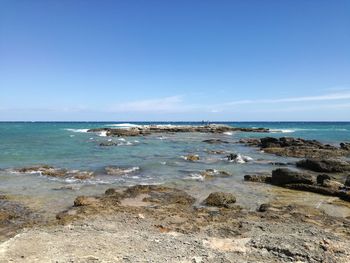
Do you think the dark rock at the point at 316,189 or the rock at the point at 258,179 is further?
the rock at the point at 258,179

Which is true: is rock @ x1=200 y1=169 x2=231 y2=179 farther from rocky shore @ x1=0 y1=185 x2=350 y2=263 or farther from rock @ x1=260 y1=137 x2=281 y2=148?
rock @ x1=260 y1=137 x2=281 y2=148

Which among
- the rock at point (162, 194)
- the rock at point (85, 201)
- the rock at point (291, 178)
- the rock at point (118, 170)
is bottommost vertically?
the rock at point (118, 170)

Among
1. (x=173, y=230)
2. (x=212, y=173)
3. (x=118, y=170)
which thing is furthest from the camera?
(x=118, y=170)

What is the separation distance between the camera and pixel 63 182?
70.5 feet

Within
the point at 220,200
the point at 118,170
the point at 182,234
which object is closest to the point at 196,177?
the point at 118,170

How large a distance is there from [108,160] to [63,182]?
11.0 meters

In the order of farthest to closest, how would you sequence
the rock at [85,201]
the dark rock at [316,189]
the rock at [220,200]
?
1. the dark rock at [316,189]
2. the rock at [220,200]
3. the rock at [85,201]

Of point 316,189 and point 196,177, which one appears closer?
point 316,189

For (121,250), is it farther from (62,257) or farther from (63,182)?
(63,182)

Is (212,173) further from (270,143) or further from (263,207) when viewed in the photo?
(270,143)

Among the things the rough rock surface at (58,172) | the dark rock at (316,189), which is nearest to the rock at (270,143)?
the dark rock at (316,189)

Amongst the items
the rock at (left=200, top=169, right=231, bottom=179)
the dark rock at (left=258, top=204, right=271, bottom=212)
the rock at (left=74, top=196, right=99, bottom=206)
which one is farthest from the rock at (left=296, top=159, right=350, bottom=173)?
the rock at (left=74, top=196, right=99, bottom=206)

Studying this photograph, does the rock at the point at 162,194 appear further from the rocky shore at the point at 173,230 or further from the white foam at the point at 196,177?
the white foam at the point at 196,177

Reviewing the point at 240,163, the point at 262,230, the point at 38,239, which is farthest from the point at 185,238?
the point at 240,163
